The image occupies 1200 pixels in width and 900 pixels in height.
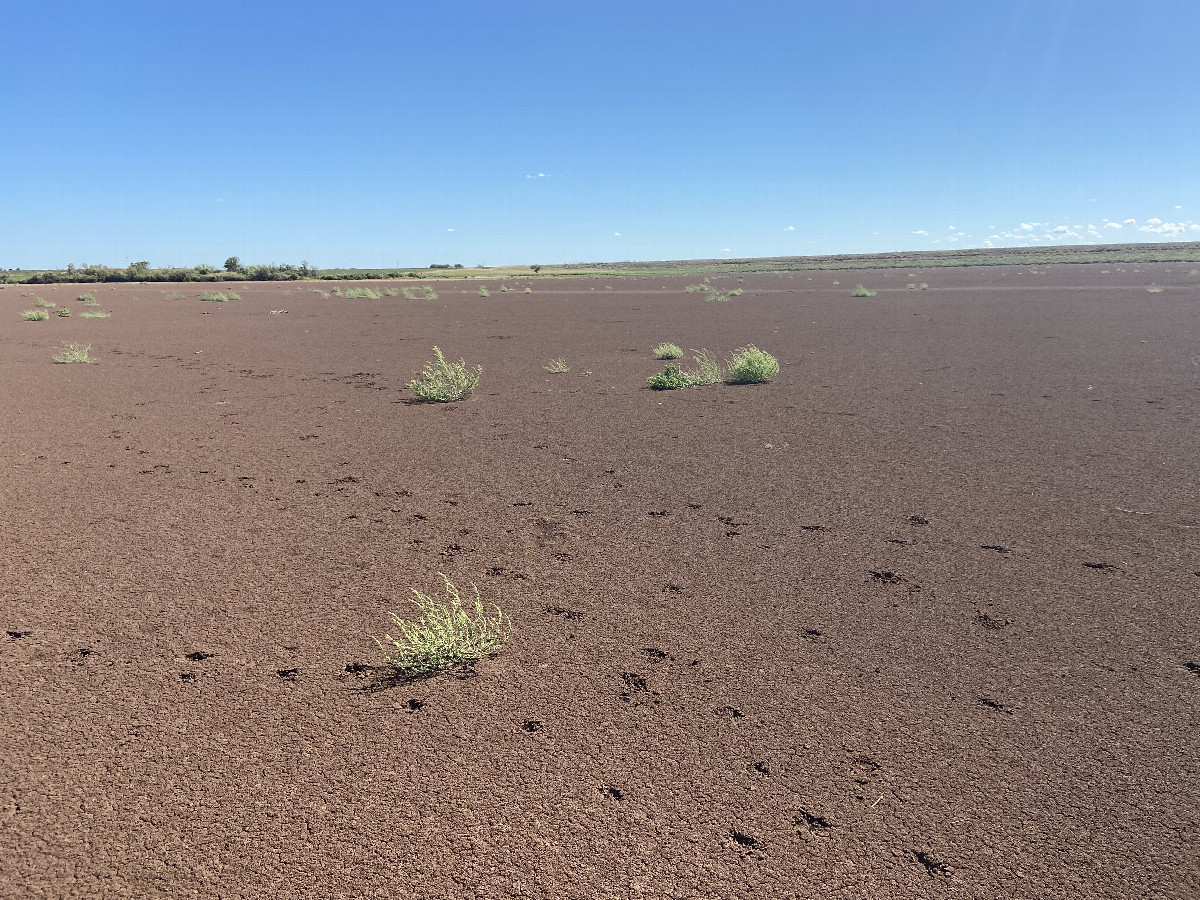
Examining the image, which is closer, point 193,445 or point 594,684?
point 594,684

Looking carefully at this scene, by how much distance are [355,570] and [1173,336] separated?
768 inches

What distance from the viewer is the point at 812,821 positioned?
2447mm

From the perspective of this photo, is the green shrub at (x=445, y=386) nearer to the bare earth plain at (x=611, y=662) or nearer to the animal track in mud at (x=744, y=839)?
the bare earth plain at (x=611, y=662)

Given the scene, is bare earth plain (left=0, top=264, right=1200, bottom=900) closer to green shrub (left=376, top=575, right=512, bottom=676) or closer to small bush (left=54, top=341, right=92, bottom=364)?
green shrub (left=376, top=575, right=512, bottom=676)

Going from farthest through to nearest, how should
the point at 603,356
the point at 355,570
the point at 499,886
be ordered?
the point at 603,356 → the point at 355,570 → the point at 499,886

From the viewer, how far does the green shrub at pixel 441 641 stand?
3.37 m

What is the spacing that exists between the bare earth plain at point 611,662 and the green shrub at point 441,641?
0.38 ft

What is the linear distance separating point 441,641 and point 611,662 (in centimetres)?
84

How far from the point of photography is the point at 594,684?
3273 mm

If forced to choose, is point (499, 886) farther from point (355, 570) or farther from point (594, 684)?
point (355, 570)

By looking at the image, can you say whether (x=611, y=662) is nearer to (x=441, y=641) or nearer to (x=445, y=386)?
(x=441, y=641)

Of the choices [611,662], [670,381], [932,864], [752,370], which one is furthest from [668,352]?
[932,864]

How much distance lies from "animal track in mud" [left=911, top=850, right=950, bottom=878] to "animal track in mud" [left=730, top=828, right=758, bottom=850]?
52 cm

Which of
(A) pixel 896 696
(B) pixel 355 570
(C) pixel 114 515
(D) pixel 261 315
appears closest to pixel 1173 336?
(A) pixel 896 696
